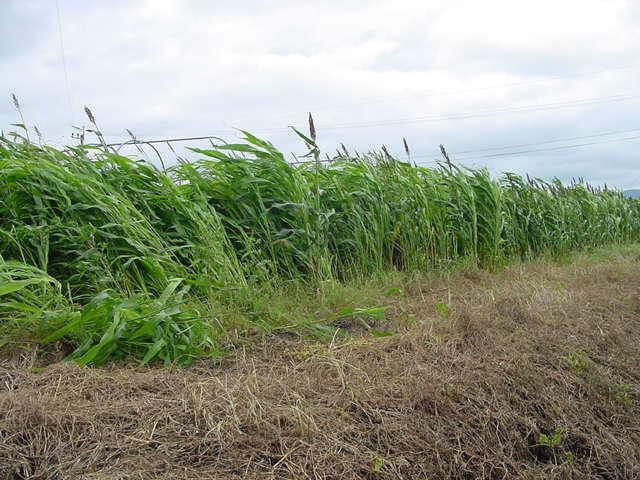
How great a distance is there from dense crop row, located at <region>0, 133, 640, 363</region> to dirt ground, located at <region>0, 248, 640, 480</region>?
0.24 meters

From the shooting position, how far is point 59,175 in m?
3.70

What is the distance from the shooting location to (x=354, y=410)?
7.49ft

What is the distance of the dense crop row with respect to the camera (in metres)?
2.92

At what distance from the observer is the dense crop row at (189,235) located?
292 centimetres

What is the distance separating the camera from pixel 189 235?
407cm

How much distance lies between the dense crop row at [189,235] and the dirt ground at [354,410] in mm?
243

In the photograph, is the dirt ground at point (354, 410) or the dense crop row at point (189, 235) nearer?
the dirt ground at point (354, 410)

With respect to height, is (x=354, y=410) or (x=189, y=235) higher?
(x=189, y=235)

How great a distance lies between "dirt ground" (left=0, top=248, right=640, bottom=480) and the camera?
1911mm

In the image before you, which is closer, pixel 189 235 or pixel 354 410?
pixel 354 410

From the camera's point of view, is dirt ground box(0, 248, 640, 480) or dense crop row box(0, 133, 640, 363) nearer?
dirt ground box(0, 248, 640, 480)

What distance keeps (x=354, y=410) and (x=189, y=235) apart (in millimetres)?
2128

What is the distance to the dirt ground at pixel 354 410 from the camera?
191 cm

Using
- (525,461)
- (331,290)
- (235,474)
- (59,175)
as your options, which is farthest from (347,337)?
(59,175)
